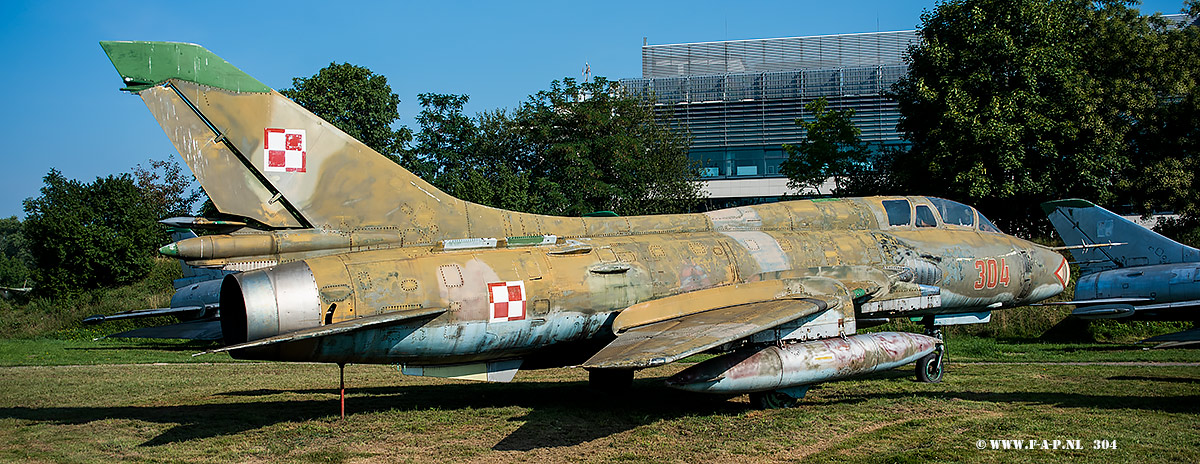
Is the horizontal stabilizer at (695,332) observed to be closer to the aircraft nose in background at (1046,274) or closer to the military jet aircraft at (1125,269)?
the aircraft nose in background at (1046,274)

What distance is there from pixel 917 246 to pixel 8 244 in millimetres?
125692

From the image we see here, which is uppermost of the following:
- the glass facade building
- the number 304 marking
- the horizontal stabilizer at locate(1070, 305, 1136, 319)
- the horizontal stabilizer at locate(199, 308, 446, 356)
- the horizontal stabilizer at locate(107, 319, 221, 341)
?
the glass facade building

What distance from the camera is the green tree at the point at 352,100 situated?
33.6m

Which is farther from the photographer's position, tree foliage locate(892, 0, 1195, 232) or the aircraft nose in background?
tree foliage locate(892, 0, 1195, 232)

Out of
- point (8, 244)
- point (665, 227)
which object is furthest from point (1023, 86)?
point (8, 244)

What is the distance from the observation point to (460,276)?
10.1m

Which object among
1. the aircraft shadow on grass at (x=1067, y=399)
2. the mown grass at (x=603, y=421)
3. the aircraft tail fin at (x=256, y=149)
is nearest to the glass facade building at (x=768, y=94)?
the mown grass at (x=603, y=421)

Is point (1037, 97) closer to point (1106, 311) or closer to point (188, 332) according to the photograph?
point (1106, 311)

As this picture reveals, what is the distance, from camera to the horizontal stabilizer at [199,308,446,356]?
867 centimetres

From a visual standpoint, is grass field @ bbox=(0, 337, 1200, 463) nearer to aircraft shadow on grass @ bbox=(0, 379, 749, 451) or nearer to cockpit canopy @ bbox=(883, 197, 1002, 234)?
aircraft shadow on grass @ bbox=(0, 379, 749, 451)

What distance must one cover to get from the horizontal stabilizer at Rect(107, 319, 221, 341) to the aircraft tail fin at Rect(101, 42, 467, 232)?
2.33 meters

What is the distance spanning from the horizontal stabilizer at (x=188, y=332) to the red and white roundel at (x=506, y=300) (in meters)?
4.04

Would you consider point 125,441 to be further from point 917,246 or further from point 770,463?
point 917,246

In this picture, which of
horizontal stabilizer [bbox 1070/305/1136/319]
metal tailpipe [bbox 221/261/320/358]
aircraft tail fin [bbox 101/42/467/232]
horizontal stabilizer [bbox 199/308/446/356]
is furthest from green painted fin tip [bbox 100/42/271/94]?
horizontal stabilizer [bbox 1070/305/1136/319]
